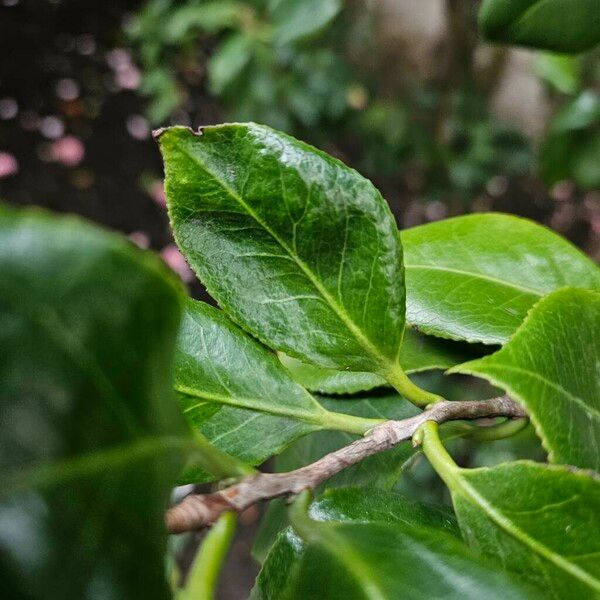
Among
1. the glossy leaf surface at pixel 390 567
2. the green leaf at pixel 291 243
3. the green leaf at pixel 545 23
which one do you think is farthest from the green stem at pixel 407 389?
the green leaf at pixel 545 23

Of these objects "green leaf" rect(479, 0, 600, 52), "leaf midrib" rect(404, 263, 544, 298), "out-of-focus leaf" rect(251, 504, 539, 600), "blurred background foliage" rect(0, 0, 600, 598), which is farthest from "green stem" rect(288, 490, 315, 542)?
"blurred background foliage" rect(0, 0, 600, 598)

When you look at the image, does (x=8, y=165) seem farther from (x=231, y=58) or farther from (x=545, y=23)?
(x=545, y=23)

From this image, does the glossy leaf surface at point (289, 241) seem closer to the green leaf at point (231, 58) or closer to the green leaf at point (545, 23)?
the green leaf at point (545, 23)

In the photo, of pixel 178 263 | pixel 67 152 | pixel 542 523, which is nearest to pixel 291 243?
pixel 542 523

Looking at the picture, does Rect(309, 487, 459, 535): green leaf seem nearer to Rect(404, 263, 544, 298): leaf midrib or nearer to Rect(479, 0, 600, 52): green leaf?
Rect(404, 263, 544, 298): leaf midrib

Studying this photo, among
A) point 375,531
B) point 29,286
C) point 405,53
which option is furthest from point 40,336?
point 405,53
